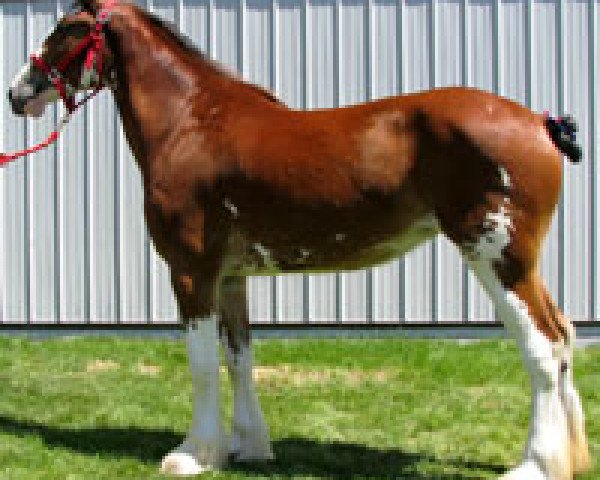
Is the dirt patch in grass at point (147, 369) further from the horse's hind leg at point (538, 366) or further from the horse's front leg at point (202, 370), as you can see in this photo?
the horse's hind leg at point (538, 366)

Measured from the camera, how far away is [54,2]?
9.12 metres

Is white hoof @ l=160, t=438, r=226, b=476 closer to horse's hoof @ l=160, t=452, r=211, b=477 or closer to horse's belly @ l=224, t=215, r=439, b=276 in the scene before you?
horse's hoof @ l=160, t=452, r=211, b=477

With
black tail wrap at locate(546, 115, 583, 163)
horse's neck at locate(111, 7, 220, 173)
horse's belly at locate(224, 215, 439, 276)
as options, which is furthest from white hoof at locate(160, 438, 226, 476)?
black tail wrap at locate(546, 115, 583, 163)

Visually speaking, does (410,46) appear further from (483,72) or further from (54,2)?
(54,2)

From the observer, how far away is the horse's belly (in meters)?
4.85

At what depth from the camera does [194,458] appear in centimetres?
504

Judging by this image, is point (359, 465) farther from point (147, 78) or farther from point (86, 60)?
point (86, 60)

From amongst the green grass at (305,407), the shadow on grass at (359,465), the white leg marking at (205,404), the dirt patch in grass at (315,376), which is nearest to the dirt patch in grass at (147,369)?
the green grass at (305,407)

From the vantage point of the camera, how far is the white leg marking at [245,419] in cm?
527

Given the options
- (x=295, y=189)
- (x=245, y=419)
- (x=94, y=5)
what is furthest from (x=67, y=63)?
(x=245, y=419)

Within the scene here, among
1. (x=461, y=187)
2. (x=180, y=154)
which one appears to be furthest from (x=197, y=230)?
(x=461, y=187)

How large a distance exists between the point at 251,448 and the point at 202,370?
52cm

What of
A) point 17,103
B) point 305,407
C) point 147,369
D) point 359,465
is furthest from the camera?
point 147,369

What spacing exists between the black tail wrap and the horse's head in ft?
7.70
